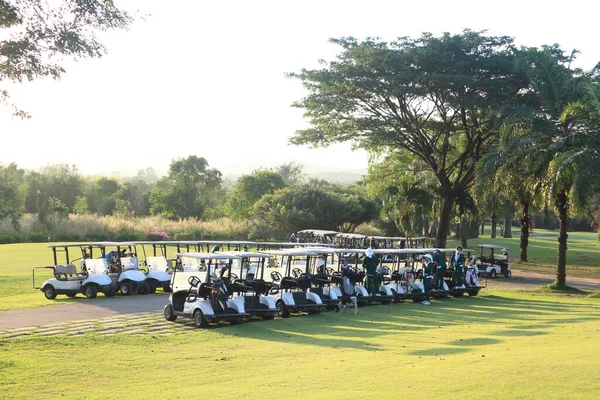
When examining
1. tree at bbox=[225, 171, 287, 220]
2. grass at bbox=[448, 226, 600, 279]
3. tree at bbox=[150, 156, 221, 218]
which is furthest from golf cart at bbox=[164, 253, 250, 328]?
tree at bbox=[150, 156, 221, 218]

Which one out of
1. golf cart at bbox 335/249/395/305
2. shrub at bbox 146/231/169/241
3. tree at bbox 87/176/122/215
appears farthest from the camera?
tree at bbox 87/176/122/215

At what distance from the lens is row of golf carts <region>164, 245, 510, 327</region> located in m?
16.8

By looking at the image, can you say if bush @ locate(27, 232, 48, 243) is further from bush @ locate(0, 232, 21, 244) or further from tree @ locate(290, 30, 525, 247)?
tree @ locate(290, 30, 525, 247)

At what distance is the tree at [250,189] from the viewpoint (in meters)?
80.6

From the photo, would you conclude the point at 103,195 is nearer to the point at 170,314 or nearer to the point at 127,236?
the point at 127,236

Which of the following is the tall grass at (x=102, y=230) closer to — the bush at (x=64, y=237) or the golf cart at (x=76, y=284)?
the bush at (x=64, y=237)

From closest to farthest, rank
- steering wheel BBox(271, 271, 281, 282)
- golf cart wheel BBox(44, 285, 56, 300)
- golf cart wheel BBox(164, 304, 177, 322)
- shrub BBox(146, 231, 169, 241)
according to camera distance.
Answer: golf cart wheel BBox(164, 304, 177, 322) < steering wheel BBox(271, 271, 281, 282) < golf cart wheel BBox(44, 285, 56, 300) < shrub BBox(146, 231, 169, 241)

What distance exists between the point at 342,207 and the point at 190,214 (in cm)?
3093

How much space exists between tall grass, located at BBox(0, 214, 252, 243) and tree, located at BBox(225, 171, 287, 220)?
17.3m

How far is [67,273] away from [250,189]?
58.7m

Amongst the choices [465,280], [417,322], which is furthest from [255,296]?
[465,280]

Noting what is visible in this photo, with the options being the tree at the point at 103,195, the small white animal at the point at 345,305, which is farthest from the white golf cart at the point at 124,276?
the tree at the point at 103,195

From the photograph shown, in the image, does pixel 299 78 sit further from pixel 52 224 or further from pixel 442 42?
pixel 52 224

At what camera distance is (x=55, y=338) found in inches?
558
